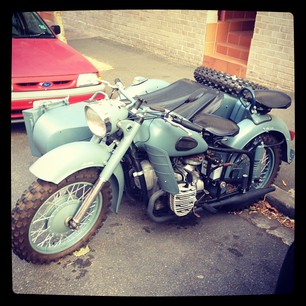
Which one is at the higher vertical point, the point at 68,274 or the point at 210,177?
the point at 210,177

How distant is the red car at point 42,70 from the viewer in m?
4.00

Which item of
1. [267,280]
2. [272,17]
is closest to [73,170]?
[267,280]

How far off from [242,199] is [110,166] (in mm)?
1184

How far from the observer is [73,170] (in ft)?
7.34

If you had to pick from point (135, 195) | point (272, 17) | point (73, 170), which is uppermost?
point (272, 17)

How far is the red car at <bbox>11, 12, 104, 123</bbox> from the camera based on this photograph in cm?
400

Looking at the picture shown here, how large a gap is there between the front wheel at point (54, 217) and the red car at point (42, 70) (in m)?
1.94

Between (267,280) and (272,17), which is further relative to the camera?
(272,17)

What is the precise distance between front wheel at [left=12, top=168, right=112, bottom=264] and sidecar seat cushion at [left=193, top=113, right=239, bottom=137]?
784 mm

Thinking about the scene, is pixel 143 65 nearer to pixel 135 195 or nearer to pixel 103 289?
pixel 135 195

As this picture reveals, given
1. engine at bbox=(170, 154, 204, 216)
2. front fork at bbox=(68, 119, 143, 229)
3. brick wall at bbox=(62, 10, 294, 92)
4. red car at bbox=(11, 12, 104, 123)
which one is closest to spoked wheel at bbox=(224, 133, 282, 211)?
engine at bbox=(170, 154, 204, 216)

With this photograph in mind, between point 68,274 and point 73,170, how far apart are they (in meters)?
0.71

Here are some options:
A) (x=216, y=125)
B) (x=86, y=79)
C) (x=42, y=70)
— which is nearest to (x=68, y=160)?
(x=216, y=125)

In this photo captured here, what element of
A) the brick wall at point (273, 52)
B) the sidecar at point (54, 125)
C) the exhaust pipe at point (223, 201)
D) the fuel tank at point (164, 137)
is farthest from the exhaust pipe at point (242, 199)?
the brick wall at point (273, 52)
